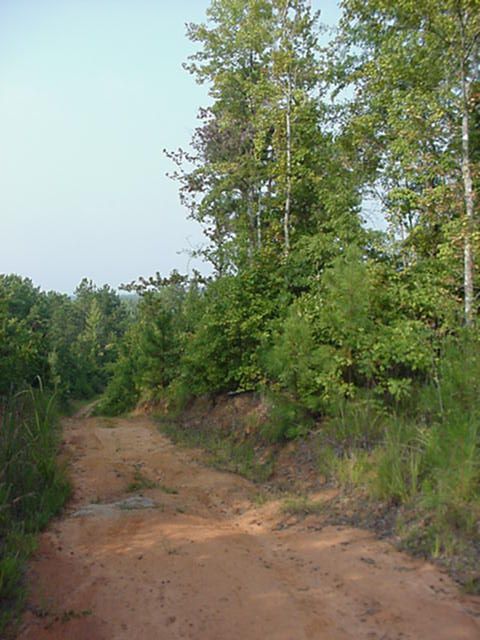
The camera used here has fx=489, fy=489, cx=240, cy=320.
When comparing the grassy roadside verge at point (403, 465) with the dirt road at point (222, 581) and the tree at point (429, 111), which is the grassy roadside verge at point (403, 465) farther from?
the tree at point (429, 111)

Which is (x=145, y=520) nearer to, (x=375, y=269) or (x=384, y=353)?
(x=384, y=353)

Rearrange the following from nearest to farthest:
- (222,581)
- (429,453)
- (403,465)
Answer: (222,581) → (429,453) → (403,465)

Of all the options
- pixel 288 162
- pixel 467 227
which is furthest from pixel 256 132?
pixel 467 227

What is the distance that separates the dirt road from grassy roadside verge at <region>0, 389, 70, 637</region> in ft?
0.49

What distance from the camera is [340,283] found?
724 centimetres

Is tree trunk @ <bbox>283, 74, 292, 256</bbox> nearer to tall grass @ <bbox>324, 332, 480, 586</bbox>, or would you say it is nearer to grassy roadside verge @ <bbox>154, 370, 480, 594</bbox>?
grassy roadside verge @ <bbox>154, 370, 480, 594</bbox>

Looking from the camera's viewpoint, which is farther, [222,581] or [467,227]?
[467,227]

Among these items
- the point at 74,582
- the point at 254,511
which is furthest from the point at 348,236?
the point at 74,582

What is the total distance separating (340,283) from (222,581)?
4522 mm

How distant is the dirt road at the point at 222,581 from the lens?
3.29m

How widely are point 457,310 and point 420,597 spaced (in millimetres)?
5131

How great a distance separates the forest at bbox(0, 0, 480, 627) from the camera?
5.43m

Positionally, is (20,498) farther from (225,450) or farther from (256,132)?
(256,132)

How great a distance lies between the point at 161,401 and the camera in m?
15.9
